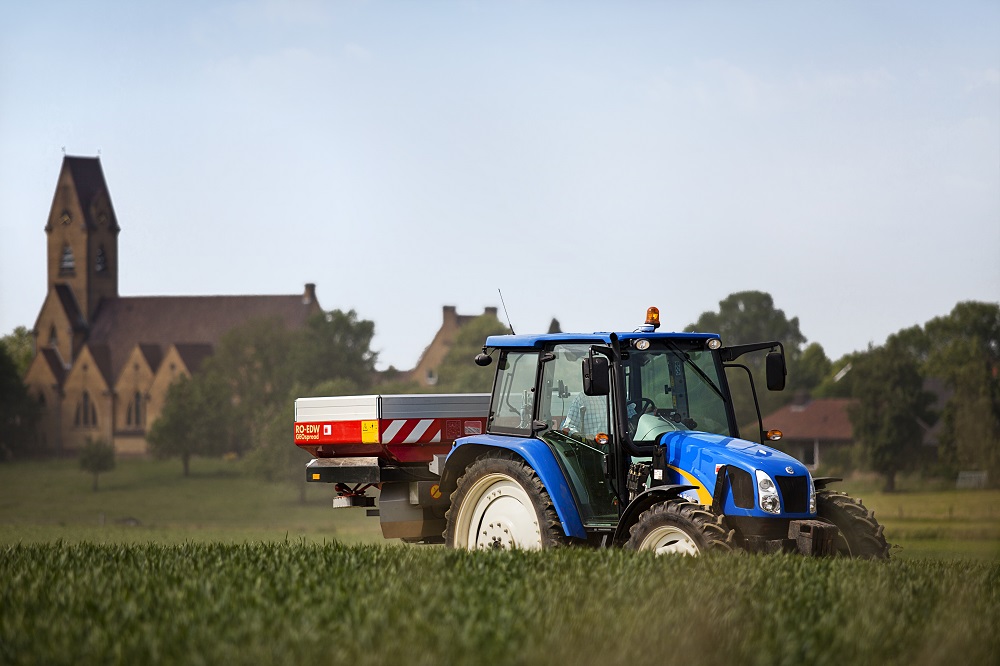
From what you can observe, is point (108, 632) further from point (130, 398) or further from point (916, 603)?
point (130, 398)

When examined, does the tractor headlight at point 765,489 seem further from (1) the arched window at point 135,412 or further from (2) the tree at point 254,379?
(1) the arched window at point 135,412

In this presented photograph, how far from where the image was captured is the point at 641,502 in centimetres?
1059

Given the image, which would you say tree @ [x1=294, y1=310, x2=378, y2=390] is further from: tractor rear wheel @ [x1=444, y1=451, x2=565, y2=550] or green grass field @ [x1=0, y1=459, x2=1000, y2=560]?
tractor rear wheel @ [x1=444, y1=451, x2=565, y2=550]

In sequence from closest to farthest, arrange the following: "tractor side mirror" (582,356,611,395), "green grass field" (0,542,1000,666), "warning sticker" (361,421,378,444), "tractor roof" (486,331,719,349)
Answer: "green grass field" (0,542,1000,666) → "tractor side mirror" (582,356,611,395) → "tractor roof" (486,331,719,349) → "warning sticker" (361,421,378,444)

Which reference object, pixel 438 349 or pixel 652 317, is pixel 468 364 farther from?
pixel 652 317

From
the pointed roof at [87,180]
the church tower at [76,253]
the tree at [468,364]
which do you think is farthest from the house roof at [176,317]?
the tree at [468,364]

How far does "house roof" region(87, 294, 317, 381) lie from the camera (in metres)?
120

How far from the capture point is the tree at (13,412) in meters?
99.8

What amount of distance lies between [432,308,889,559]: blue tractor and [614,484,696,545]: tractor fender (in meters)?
0.01

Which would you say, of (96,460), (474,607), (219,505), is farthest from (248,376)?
(474,607)

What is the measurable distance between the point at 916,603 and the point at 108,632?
5094 millimetres

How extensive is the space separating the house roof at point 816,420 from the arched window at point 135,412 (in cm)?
5297

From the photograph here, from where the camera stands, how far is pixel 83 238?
121 meters

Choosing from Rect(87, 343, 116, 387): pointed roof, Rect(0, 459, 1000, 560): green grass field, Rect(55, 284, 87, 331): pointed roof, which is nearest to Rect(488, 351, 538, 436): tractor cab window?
Rect(0, 459, 1000, 560): green grass field
